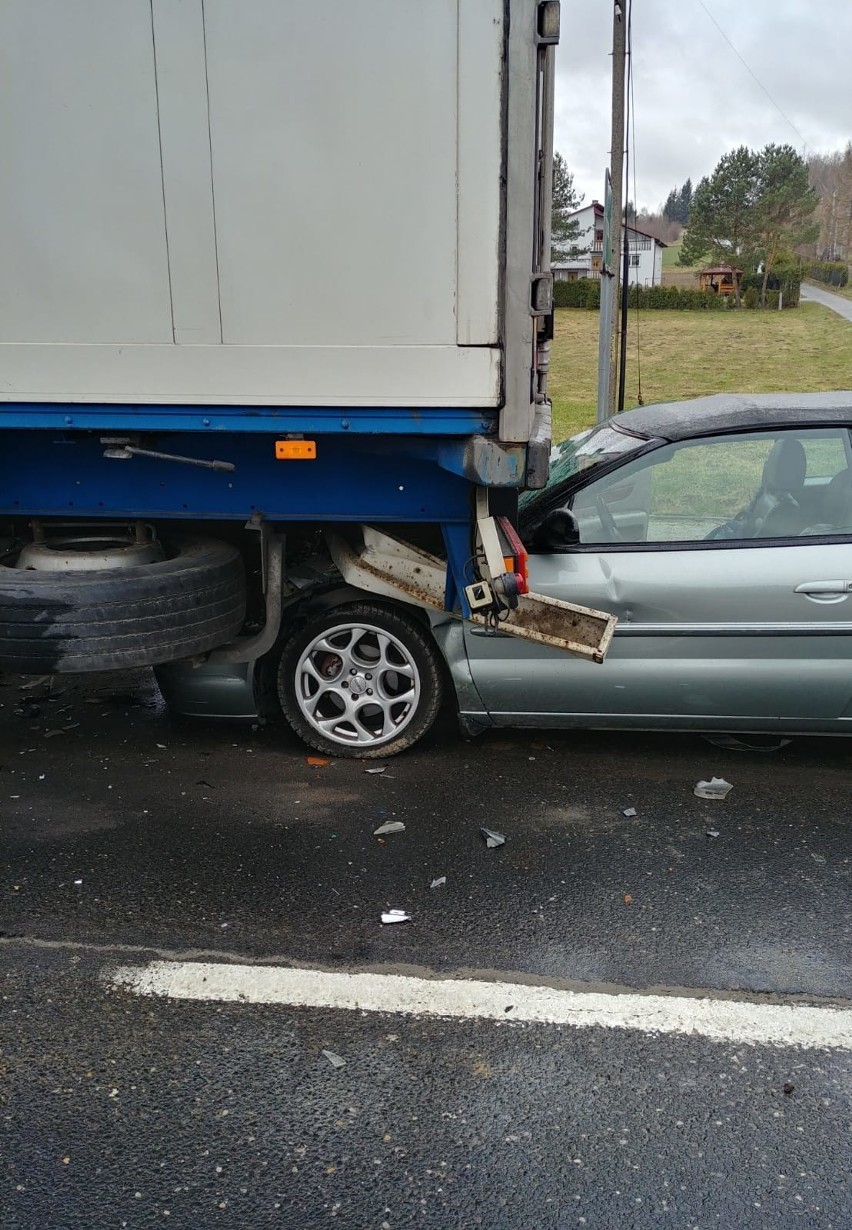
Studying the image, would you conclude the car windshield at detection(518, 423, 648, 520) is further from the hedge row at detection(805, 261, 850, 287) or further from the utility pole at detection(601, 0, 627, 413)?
the hedge row at detection(805, 261, 850, 287)

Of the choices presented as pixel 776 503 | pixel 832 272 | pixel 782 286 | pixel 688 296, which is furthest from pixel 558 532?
pixel 832 272

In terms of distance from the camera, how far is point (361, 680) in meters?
4.75

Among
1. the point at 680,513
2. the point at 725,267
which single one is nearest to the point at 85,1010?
the point at 680,513

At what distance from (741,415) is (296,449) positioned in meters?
2.08

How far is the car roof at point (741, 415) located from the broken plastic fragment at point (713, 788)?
1.58 meters

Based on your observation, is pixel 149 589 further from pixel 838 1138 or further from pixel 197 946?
pixel 838 1138

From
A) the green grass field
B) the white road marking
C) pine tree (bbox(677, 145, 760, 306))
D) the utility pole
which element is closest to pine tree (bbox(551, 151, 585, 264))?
pine tree (bbox(677, 145, 760, 306))

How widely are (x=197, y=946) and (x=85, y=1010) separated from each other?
43 cm

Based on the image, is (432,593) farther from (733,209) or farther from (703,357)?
(733,209)

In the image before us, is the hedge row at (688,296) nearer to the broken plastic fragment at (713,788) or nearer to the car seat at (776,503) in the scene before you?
the car seat at (776,503)

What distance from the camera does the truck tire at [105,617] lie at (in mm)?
4125

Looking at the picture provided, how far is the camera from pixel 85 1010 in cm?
305

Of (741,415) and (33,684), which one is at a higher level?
(741,415)

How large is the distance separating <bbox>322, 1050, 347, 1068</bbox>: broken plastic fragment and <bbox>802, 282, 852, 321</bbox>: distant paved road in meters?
43.8
